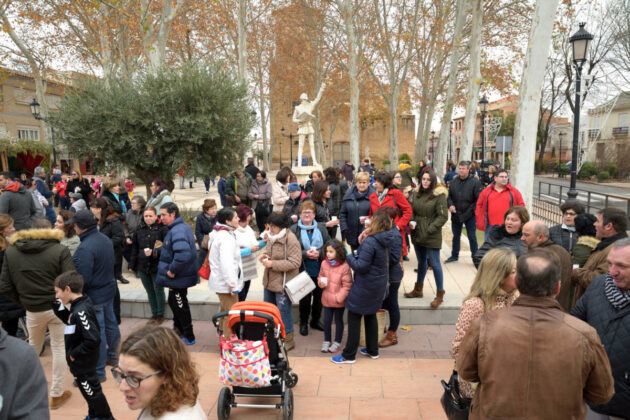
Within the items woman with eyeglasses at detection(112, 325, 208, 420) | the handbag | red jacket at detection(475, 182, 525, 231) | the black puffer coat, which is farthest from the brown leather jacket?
red jacket at detection(475, 182, 525, 231)

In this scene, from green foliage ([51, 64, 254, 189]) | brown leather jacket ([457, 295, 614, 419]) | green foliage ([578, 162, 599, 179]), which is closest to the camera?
brown leather jacket ([457, 295, 614, 419])

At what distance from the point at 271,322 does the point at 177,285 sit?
219cm

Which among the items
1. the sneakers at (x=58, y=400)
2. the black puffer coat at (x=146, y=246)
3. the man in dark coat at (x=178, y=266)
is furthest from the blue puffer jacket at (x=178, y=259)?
the sneakers at (x=58, y=400)

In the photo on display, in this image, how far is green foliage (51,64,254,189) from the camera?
31.8ft

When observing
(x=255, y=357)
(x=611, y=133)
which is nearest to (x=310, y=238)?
(x=255, y=357)

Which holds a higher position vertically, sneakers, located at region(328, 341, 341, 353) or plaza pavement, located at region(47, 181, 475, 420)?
sneakers, located at region(328, 341, 341, 353)

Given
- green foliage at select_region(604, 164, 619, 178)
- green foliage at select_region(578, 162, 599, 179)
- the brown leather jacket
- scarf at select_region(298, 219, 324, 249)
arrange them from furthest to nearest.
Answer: green foliage at select_region(578, 162, 599, 179)
green foliage at select_region(604, 164, 619, 178)
scarf at select_region(298, 219, 324, 249)
the brown leather jacket

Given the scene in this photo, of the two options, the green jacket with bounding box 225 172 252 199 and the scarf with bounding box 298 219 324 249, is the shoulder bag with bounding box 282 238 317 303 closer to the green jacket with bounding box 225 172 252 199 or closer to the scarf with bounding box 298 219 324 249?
the scarf with bounding box 298 219 324 249

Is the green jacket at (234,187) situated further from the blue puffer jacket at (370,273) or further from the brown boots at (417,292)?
the blue puffer jacket at (370,273)

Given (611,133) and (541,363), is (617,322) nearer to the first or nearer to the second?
(541,363)

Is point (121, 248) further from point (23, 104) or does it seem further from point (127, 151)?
point (23, 104)

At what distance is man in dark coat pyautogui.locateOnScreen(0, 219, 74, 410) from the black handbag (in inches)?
142

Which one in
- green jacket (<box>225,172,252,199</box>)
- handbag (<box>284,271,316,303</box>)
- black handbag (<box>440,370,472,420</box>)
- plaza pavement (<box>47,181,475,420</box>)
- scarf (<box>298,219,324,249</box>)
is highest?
green jacket (<box>225,172,252,199</box>)

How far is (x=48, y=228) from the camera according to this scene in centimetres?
436
